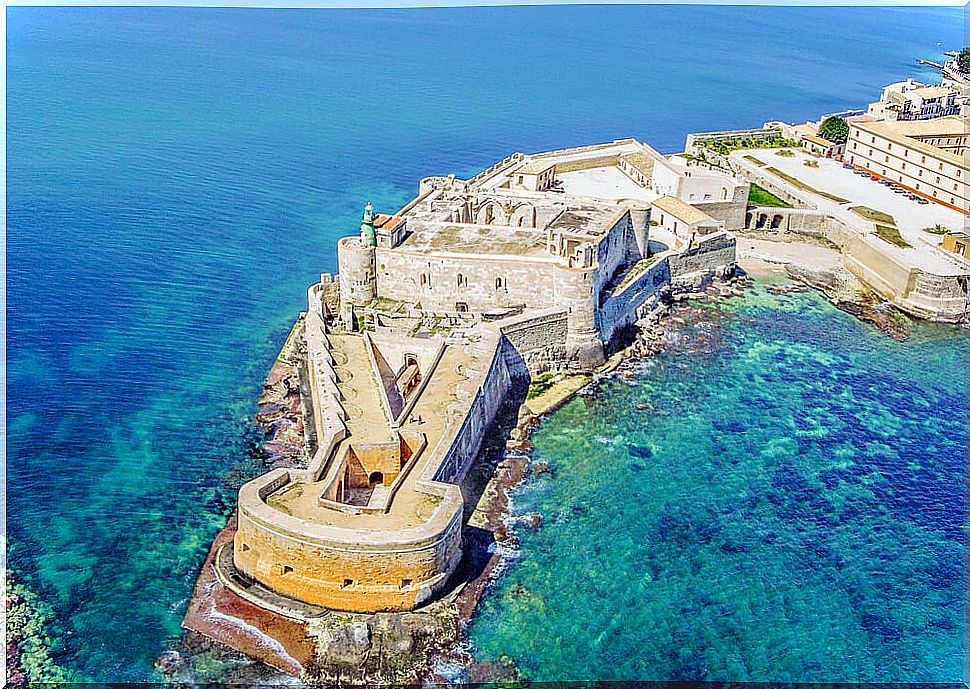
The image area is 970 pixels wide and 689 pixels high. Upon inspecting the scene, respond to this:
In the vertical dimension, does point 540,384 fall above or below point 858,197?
below

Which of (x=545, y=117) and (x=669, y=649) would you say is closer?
(x=669, y=649)

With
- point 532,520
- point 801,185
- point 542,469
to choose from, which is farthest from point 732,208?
point 532,520

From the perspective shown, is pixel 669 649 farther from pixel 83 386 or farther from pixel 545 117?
pixel 545 117

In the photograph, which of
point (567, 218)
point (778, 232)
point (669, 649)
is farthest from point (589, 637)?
point (778, 232)

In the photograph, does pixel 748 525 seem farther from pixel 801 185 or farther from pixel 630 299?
pixel 801 185

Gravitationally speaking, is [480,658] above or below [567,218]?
below

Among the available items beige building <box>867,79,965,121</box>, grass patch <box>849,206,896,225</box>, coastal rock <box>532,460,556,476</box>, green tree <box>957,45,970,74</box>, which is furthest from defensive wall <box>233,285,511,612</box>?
green tree <box>957,45,970,74</box>
